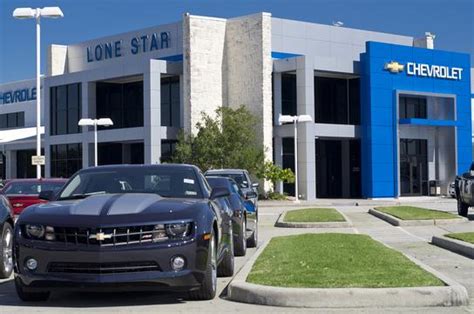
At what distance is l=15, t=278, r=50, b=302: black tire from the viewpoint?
25.6ft

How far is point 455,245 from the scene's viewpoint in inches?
517

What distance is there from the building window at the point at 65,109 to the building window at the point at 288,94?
47.6ft

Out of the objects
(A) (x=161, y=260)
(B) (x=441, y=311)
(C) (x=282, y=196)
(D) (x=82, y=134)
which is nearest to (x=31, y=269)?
(A) (x=161, y=260)

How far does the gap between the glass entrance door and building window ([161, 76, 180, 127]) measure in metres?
15.3

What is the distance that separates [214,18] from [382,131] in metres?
12.9

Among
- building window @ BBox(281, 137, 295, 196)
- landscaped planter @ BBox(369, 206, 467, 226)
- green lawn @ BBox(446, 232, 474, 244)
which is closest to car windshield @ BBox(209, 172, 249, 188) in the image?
landscaped planter @ BBox(369, 206, 467, 226)

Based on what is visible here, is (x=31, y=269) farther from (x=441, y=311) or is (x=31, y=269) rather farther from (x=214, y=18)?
(x=214, y=18)

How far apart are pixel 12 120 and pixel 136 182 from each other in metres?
63.7

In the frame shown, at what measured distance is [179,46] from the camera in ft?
152

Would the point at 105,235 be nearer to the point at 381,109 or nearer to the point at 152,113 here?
the point at 152,113

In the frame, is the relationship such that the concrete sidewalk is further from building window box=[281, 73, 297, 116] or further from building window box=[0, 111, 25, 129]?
building window box=[0, 111, 25, 129]

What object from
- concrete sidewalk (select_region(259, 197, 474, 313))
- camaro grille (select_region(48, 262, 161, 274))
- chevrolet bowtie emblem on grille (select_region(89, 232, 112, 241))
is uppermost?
chevrolet bowtie emblem on grille (select_region(89, 232, 112, 241))

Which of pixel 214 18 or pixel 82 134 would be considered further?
pixel 82 134

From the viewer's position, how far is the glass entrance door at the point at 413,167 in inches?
1880
